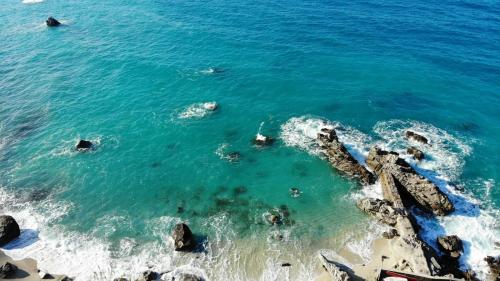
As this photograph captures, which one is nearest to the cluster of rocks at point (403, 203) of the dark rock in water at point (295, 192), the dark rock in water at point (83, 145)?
the dark rock in water at point (295, 192)

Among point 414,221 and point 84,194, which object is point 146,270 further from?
point 414,221

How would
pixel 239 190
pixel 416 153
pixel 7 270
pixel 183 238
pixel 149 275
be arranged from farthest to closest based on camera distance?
pixel 416 153
pixel 239 190
pixel 183 238
pixel 7 270
pixel 149 275

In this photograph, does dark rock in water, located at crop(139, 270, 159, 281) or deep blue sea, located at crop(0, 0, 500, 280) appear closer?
dark rock in water, located at crop(139, 270, 159, 281)

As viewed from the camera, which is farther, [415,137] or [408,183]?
[415,137]

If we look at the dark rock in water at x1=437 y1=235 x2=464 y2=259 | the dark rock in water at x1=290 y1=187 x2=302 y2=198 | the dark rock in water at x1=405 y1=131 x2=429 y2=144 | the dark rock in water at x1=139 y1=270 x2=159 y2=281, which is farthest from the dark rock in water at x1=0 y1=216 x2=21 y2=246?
the dark rock in water at x1=405 y1=131 x2=429 y2=144

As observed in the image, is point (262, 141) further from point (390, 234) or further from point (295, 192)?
point (390, 234)

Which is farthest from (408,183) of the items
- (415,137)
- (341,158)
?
(415,137)

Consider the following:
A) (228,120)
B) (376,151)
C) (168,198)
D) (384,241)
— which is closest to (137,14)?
(228,120)

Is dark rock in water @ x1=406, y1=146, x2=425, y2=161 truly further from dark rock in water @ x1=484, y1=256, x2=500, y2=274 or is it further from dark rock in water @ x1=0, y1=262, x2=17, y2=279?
dark rock in water @ x1=0, y1=262, x2=17, y2=279
